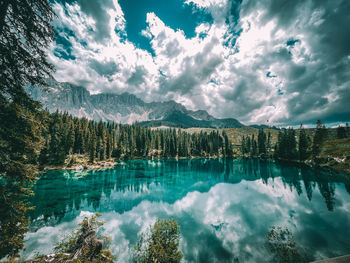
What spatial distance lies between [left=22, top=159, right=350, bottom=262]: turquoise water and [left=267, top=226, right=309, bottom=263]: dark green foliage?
0.68m

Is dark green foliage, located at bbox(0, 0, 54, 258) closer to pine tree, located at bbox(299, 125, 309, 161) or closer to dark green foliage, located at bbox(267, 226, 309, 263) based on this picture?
dark green foliage, located at bbox(267, 226, 309, 263)

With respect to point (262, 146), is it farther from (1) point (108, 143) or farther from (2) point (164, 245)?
(2) point (164, 245)

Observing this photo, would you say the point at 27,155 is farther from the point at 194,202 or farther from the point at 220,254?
the point at 194,202

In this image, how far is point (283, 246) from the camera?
16.1m

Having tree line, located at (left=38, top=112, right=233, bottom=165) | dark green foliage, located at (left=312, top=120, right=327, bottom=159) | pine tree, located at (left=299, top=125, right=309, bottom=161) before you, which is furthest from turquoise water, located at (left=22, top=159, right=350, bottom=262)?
pine tree, located at (left=299, top=125, right=309, bottom=161)

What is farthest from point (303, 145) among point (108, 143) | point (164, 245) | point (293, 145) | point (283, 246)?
point (108, 143)

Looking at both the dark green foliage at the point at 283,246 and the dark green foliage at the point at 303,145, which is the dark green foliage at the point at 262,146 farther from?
the dark green foliage at the point at 283,246

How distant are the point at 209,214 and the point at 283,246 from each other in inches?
467

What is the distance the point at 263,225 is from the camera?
21172 millimetres

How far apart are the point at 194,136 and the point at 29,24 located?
13972 cm

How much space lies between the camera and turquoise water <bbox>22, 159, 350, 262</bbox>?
52.9 ft

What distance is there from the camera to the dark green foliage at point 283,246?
555 inches

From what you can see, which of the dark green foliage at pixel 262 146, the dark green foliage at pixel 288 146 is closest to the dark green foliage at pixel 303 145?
the dark green foliage at pixel 288 146

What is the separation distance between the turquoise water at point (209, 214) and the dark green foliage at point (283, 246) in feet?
2.24
